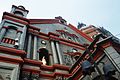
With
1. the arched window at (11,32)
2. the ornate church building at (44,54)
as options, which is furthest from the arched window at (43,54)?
the arched window at (11,32)

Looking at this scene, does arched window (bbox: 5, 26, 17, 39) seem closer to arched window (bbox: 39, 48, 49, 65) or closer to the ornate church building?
the ornate church building

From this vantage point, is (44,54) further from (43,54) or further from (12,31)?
(12,31)

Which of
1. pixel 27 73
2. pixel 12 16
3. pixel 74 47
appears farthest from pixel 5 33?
pixel 74 47

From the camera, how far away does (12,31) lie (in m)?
14.7

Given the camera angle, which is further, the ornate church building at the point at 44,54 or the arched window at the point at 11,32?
the arched window at the point at 11,32

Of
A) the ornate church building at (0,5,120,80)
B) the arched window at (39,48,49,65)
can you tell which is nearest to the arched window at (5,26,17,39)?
the ornate church building at (0,5,120,80)

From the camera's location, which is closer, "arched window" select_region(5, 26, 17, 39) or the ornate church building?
the ornate church building

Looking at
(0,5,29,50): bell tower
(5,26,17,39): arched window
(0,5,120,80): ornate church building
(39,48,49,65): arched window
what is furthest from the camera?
(39,48,49,65): arched window

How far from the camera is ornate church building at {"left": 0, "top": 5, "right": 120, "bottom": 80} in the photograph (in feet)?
29.3

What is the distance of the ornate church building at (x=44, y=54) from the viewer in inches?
Result: 352

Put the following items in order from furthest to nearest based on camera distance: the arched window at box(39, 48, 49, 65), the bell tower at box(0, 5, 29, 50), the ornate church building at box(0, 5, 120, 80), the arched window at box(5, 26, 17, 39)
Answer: the arched window at box(39, 48, 49, 65)
the arched window at box(5, 26, 17, 39)
the bell tower at box(0, 5, 29, 50)
the ornate church building at box(0, 5, 120, 80)

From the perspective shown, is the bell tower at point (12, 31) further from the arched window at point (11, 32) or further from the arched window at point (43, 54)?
the arched window at point (43, 54)

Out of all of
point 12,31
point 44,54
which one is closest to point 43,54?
point 44,54

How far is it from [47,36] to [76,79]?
8.19 metres
